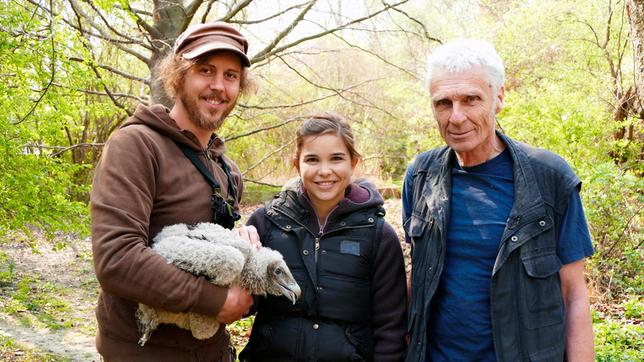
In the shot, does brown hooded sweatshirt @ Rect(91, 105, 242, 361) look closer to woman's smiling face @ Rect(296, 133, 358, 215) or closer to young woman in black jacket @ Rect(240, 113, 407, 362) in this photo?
young woman in black jacket @ Rect(240, 113, 407, 362)

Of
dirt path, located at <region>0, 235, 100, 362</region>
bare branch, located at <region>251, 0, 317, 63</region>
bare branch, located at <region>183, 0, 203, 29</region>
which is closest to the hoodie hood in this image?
bare branch, located at <region>183, 0, 203, 29</region>

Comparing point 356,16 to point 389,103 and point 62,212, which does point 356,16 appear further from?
point 389,103

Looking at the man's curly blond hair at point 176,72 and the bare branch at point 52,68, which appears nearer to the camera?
the man's curly blond hair at point 176,72

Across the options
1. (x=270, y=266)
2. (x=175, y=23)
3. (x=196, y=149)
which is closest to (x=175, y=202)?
(x=196, y=149)

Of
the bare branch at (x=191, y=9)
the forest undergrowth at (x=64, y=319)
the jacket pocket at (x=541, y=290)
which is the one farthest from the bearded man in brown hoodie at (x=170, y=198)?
the forest undergrowth at (x=64, y=319)

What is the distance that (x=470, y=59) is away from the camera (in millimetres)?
2365

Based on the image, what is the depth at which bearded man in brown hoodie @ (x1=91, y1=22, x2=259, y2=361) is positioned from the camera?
2061mm

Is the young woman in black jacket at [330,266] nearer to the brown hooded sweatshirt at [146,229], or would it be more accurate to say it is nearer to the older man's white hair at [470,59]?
the brown hooded sweatshirt at [146,229]

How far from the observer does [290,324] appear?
263cm

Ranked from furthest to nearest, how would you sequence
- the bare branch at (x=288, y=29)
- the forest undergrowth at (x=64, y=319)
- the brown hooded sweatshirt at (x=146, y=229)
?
the bare branch at (x=288, y=29) < the forest undergrowth at (x=64, y=319) < the brown hooded sweatshirt at (x=146, y=229)

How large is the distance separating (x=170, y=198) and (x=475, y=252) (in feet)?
4.70

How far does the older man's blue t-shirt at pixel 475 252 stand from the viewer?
231 centimetres

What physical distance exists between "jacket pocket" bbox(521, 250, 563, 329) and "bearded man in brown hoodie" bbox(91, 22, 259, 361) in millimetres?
1249

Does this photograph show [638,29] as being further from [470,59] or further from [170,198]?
[170,198]
